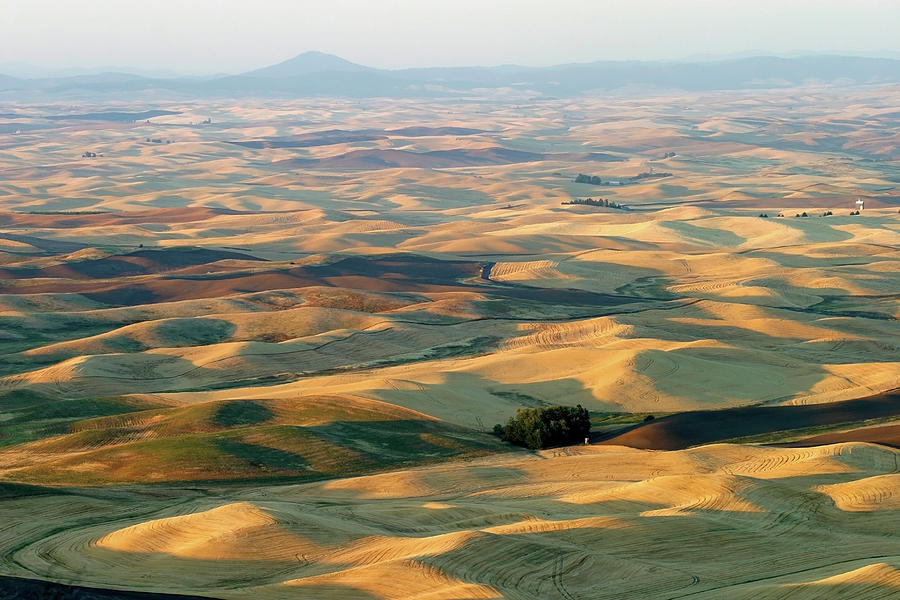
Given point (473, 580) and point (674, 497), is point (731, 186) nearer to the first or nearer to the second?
point (674, 497)

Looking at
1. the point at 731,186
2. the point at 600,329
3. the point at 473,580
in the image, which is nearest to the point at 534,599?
the point at 473,580

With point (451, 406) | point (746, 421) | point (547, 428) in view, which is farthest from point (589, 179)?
point (547, 428)

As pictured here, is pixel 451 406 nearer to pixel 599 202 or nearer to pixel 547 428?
pixel 547 428

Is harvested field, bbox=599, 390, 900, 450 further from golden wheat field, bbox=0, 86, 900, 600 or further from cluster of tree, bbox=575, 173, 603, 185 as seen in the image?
cluster of tree, bbox=575, 173, 603, 185

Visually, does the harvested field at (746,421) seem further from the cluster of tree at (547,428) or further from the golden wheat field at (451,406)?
the cluster of tree at (547,428)

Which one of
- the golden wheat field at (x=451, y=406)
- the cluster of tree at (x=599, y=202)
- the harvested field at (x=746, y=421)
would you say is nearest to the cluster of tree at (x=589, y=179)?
the cluster of tree at (x=599, y=202)

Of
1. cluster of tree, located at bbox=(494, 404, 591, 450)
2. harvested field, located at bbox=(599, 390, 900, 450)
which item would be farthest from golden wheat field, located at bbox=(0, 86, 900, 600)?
cluster of tree, located at bbox=(494, 404, 591, 450)
